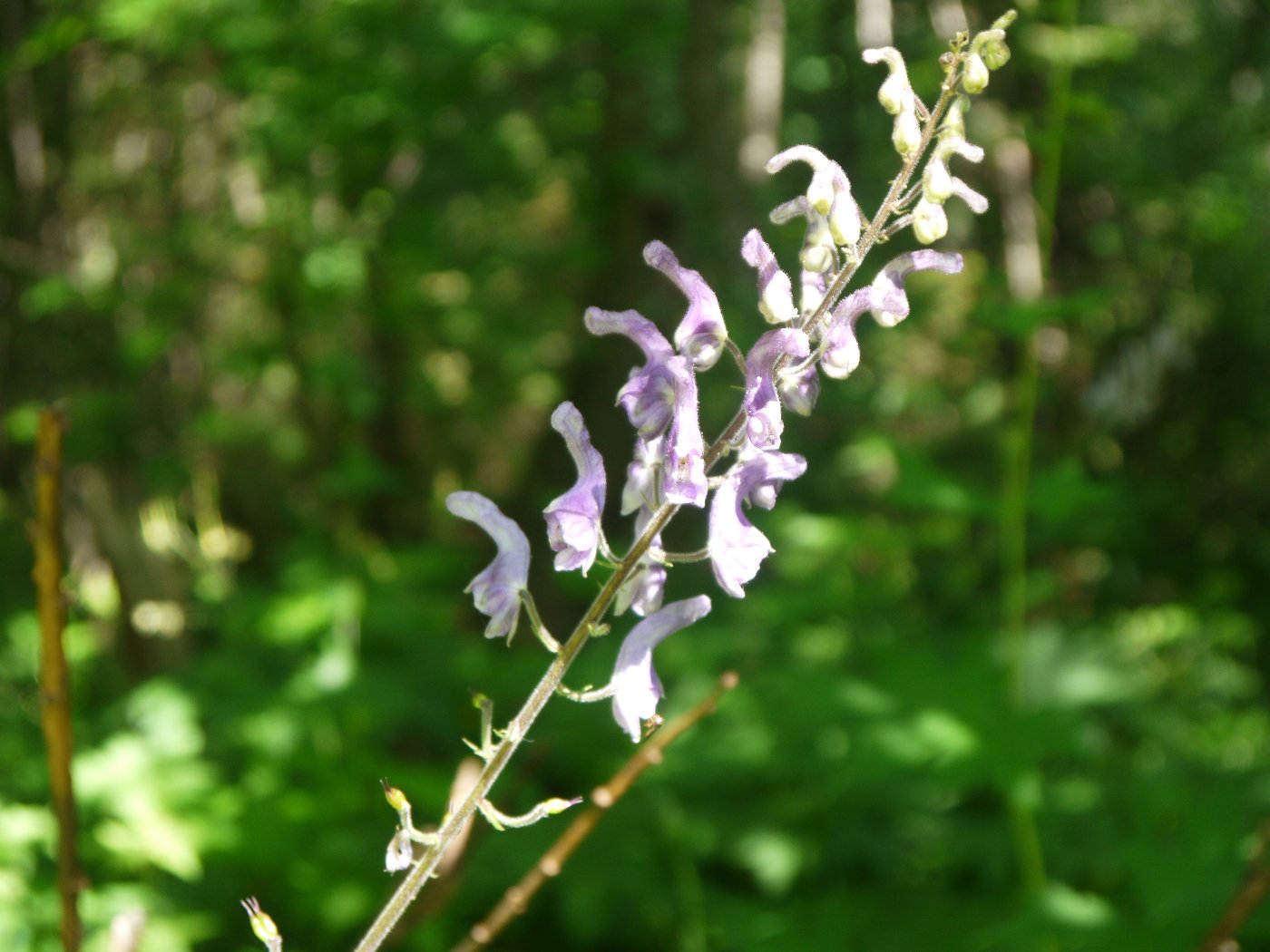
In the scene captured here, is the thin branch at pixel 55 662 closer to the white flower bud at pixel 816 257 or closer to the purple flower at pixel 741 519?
the purple flower at pixel 741 519

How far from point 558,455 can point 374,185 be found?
9.55 feet

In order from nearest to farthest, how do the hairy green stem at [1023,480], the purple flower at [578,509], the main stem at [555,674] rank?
1. the main stem at [555,674]
2. the purple flower at [578,509]
3. the hairy green stem at [1023,480]

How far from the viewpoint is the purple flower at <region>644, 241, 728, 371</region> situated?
4.26 feet

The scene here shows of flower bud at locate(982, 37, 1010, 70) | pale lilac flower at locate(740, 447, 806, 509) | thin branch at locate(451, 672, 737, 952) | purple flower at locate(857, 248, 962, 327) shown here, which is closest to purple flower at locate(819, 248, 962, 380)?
purple flower at locate(857, 248, 962, 327)

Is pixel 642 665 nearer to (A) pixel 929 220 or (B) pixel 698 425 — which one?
(B) pixel 698 425

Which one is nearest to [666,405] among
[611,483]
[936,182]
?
[936,182]

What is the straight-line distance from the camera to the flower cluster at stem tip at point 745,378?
1.22m

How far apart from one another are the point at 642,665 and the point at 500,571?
0.65 feet

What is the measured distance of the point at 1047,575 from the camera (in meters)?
5.63

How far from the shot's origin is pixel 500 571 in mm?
A: 1393

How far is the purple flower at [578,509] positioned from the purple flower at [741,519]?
130 mm

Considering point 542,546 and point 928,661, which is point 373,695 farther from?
point 542,546

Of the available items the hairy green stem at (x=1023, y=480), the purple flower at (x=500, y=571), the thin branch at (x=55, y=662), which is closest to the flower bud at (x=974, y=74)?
the purple flower at (x=500, y=571)

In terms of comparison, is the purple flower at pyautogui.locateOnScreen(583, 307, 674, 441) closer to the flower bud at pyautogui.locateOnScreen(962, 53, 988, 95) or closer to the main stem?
the main stem
